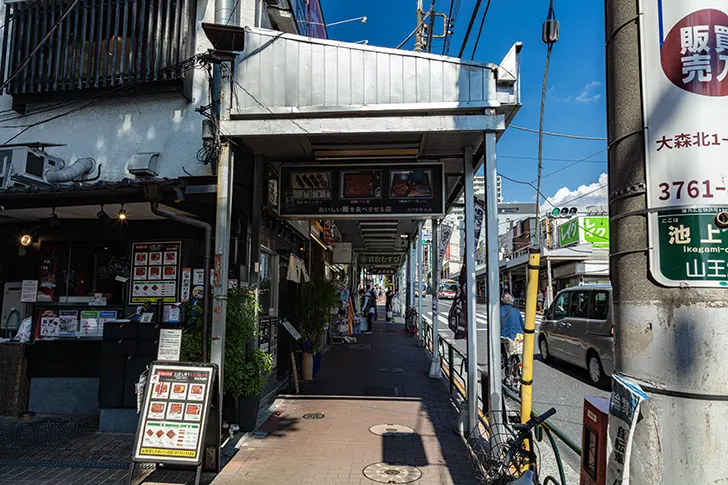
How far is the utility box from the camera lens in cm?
241

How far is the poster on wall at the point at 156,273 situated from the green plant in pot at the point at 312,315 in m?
3.35

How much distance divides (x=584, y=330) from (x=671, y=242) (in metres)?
9.03

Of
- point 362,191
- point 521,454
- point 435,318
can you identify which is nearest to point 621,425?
point 521,454

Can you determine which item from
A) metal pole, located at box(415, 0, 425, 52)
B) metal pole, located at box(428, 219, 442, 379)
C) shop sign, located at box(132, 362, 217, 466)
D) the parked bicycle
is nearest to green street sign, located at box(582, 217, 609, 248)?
metal pole, located at box(415, 0, 425, 52)

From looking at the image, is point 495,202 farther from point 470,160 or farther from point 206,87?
point 206,87

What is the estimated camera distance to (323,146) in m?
6.82

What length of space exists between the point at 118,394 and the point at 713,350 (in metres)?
6.69

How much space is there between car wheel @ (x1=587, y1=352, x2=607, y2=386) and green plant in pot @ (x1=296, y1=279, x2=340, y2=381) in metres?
5.61

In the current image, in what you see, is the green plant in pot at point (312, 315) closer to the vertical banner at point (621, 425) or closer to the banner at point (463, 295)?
the banner at point (463, 295)

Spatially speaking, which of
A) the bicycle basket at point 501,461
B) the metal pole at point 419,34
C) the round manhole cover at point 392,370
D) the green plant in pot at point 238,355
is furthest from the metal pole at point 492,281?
the metal pole at point 419,34

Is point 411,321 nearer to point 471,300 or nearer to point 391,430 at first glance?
point 391,430

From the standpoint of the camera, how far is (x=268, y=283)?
841 cm

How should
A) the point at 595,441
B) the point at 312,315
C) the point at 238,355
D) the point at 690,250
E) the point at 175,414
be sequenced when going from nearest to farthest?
the point at 690,250 < the point at 595,441 < the point at 175,414 < the point at 238,355 < the point at 312,315

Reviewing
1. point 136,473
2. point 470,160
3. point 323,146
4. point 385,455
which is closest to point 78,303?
point 136,473
